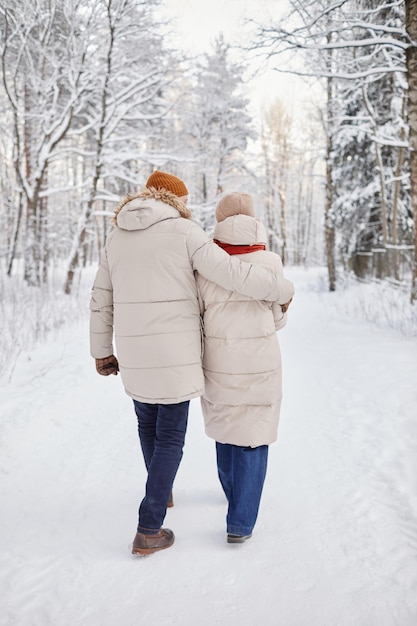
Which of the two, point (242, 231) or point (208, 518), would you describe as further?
point (208, 518)

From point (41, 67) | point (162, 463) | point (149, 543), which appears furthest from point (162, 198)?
point (41, 67)

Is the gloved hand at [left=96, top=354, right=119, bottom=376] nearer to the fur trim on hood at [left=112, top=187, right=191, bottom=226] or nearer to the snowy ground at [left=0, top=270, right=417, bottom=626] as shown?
the fur trim on hood at [left=112, top=187, right=191, bottom=226]

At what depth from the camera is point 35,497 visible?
2.92 metres

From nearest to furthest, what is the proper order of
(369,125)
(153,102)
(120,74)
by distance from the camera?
(120,74) < (153,102) < (369,125)

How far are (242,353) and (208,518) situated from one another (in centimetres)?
114

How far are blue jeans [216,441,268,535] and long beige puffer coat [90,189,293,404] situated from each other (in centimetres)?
48

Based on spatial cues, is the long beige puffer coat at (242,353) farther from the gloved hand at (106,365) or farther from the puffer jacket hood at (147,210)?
the gloved hand at (106,365)

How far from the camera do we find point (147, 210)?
7.25 feet

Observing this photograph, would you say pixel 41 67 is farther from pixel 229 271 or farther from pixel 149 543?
pixel 149 543

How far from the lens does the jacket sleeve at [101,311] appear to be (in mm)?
2443

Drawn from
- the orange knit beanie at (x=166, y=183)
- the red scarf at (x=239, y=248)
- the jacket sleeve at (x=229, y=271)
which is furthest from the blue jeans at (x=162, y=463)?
the orange knit beanie at (x=166, y=183)

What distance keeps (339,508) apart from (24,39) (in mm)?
11067

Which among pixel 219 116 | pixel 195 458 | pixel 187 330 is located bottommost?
pixel 195 458

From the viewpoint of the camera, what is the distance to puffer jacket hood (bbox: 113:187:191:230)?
220 centimetres
